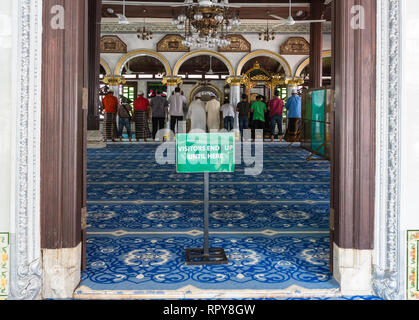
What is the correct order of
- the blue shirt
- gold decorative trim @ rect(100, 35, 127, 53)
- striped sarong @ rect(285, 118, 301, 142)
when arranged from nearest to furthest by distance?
the blue shirt < striped sarong @ rect(285, 118, 301, 142) < gold decorative trim @ rect(100, 35, 127, 53)

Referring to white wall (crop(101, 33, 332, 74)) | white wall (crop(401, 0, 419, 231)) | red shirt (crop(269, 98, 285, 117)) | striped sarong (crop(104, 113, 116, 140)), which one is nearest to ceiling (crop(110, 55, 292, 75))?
white wall (crop(101, 33, 332, 74))

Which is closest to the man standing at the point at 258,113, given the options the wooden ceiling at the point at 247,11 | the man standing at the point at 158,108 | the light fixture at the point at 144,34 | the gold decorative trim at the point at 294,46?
the man standing at the point at 158,108

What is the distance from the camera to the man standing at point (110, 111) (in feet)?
39.2

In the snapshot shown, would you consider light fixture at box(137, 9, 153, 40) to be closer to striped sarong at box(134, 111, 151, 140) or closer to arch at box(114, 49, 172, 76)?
arch at box(114, 49, 172, 76)

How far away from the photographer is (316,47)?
437 inches

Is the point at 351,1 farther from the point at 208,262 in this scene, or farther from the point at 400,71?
the point at 208,262

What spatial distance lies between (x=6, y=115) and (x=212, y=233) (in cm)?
183

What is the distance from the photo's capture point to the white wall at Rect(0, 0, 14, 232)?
1963mm

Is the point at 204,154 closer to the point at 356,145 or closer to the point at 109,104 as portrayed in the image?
the point at 356,145

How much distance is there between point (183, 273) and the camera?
241 cm

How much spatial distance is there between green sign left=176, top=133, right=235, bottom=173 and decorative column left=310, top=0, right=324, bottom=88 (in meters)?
9.13

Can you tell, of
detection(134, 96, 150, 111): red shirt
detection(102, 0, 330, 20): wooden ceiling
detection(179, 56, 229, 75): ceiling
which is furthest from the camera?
detection(179, 56, 229, 75): ceiling

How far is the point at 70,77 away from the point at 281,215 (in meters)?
2.41

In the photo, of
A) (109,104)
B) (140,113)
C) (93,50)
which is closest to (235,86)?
(140,113)
